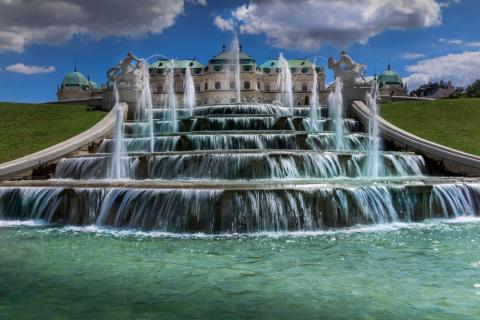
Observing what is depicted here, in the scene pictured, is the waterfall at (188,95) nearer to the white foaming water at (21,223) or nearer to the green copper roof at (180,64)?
the green copper roof at (180,64)

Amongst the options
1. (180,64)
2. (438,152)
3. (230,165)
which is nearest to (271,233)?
(230,165)

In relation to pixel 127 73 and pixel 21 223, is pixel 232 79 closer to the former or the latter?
pixel 127 73

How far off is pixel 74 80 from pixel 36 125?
289 ft

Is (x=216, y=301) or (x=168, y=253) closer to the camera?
(x=216, y=301)

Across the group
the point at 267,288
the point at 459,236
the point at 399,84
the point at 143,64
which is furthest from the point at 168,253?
the point at 399,84

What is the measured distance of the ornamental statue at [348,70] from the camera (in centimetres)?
3031

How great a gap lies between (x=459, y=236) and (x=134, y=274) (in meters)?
7.47

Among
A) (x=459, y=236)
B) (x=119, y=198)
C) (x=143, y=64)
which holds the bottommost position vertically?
(x=459, y=236)

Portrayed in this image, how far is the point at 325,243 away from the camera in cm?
1033

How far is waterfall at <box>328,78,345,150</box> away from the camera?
2192 centimetres

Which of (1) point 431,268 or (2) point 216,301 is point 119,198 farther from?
(1) point 431,268

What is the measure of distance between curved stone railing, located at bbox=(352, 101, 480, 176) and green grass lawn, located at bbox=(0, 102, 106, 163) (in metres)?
16.0

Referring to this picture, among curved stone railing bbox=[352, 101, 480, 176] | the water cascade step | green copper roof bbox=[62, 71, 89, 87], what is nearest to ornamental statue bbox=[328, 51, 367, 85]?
curved stone railing bbox=[352, 101, 480, 176]

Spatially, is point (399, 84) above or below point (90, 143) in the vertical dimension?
above
